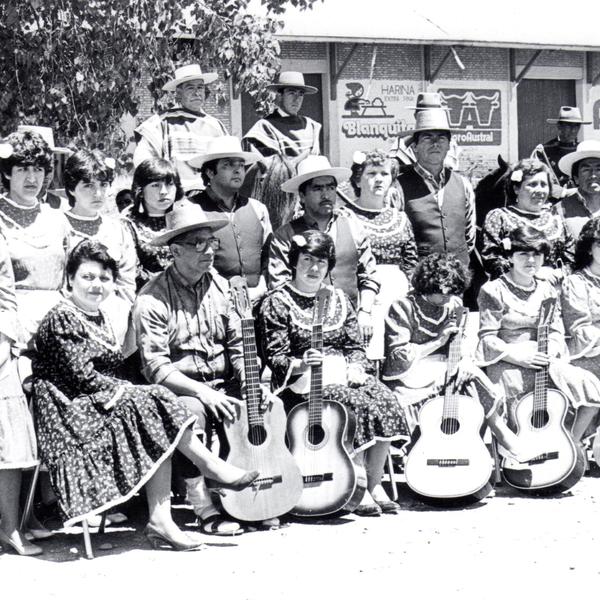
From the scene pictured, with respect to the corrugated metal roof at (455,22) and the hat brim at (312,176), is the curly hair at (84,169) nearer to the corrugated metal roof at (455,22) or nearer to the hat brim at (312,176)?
the hat brim at (312,176)

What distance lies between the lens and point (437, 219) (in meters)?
8.58

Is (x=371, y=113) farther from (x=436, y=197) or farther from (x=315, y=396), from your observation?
(x=315, y=396)

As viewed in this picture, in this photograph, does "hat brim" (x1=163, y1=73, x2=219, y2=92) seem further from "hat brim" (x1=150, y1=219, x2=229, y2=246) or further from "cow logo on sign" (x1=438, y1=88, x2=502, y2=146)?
"cow logo on sign" (x1=438, y1=88, x2=502, y2=146)

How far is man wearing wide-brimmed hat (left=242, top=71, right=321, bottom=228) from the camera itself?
354 inches

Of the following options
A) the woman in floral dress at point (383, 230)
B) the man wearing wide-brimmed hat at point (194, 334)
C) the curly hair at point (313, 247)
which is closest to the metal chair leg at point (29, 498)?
the man wearing wide-brimmed hat at point (194, 334)

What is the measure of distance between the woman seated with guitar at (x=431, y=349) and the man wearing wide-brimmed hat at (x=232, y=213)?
2.86 ft

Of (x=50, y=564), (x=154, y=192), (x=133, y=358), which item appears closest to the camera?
(x=50, y=564)

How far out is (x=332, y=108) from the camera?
20656 mm

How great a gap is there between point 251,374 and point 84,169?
1.51 meters

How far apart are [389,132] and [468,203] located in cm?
1233

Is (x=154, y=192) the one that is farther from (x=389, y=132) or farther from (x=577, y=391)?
(x=389, y=132)

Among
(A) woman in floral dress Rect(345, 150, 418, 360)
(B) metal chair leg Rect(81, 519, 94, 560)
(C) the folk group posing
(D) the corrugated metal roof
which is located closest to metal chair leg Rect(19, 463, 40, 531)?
(C) the folk group posing

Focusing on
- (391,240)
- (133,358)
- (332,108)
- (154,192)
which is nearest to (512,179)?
(391,240)

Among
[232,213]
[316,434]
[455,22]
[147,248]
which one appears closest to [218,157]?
[232,213]
